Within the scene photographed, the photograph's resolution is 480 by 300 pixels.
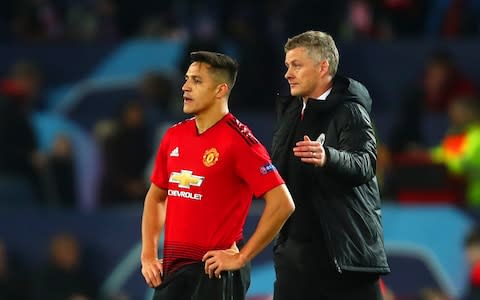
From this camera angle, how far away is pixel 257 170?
6.25 metres

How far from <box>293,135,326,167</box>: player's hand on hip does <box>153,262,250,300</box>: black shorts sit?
67cm

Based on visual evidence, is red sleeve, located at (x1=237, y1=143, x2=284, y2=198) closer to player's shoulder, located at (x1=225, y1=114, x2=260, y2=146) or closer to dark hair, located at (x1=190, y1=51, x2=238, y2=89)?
player's shoulder, located at (x1=225, y1=114, x2=260, y2=146)

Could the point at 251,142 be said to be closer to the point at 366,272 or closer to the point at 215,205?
the point at 215,205

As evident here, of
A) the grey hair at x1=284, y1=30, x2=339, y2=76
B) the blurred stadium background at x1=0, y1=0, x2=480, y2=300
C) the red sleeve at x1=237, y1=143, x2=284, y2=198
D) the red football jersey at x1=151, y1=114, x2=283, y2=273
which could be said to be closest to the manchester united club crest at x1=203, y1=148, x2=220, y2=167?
the red football jersey at x1=151, y1=114, x2=283, y2=273

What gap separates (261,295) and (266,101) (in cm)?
268

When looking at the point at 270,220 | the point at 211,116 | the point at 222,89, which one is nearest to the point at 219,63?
the point at 222,89

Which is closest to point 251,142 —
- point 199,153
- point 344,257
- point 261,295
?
point 199,153

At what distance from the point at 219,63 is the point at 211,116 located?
0.26 m

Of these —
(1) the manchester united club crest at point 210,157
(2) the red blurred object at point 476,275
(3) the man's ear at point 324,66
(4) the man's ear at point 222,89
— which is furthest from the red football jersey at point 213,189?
(2) the red blurred object at point 476,275

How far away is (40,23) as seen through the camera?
14.7 m

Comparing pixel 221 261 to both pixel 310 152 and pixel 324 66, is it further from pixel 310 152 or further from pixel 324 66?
pixel 324 66

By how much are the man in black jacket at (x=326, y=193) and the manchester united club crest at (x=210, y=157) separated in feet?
1.37

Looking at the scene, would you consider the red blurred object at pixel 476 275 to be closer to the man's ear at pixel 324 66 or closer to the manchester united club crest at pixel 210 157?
the man's ear at pixel 324 66

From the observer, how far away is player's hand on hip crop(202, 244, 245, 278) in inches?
244
